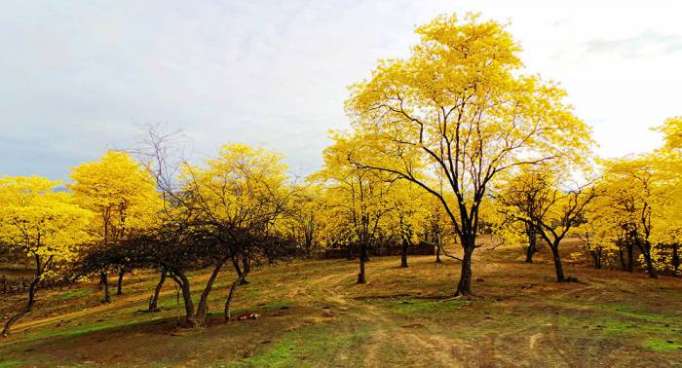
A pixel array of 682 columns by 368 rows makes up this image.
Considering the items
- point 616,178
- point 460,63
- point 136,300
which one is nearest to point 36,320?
point 136,300

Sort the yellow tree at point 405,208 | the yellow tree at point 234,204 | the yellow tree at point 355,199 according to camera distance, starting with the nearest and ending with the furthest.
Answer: the yellow tree at point 234,204
the yellow tree at point 355,199
the yellow tree at point 405,208

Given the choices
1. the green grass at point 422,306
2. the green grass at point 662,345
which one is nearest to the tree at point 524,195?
the green grass at point 422,306

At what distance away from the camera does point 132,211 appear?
33.7 m

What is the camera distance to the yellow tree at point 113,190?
33.4 m

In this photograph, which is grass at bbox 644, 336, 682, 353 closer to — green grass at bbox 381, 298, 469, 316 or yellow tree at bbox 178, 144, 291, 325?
green grass at bbox 381, 298, 469, 316

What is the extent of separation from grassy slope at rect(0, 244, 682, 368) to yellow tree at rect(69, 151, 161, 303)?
9.86 meters

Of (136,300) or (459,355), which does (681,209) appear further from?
(136,300)

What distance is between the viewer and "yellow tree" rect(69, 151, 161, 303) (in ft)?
109

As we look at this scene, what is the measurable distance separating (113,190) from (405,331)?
99.0 ft

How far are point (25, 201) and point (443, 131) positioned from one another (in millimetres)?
29074

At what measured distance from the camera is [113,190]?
111 feet

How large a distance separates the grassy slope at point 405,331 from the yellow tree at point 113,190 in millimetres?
9857

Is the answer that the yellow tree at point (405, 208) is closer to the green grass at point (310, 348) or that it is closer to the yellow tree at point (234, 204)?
the yellow tree at point (234, 204)

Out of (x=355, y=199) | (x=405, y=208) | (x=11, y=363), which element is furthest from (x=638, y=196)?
(x=11, y=363)
